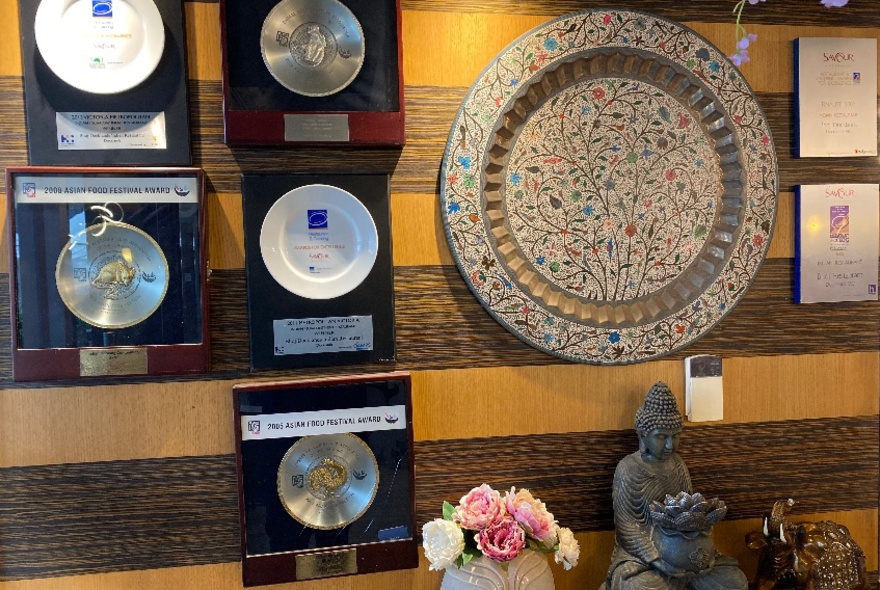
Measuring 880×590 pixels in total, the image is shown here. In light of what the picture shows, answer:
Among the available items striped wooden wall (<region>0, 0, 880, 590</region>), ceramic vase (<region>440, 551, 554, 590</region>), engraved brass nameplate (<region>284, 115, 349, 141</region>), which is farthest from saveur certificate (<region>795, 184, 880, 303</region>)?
engraved brass nameplate (<region>284, 115, 349, 141</region>)

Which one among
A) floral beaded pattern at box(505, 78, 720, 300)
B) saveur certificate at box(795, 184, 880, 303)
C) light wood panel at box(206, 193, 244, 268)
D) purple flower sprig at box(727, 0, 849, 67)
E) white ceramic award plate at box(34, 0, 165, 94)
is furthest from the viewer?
saveur certificate at box(795, 184, 880, 303)

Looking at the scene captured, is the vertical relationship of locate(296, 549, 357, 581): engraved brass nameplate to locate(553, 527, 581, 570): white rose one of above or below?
below

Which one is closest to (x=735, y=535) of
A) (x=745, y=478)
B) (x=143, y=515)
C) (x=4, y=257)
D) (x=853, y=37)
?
(x=745, y=478)

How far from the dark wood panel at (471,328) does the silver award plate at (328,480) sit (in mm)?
178

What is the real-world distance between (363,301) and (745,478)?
1155mm

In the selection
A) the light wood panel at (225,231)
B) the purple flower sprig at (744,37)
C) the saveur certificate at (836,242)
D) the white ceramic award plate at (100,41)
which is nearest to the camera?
the purple flower sprig at (744,37)

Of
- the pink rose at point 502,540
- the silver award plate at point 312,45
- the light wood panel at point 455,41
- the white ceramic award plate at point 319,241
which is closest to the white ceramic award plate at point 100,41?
the silver award plate at point 312,45

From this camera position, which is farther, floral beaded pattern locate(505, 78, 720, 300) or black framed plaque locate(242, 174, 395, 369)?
floral beaded pattern locate(505, 78, 720, 300)

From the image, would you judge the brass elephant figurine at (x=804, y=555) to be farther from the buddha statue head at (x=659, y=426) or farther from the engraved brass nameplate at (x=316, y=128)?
the engraved brass nameplate at (x=316, y=128)

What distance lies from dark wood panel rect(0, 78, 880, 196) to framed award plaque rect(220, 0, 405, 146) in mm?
46

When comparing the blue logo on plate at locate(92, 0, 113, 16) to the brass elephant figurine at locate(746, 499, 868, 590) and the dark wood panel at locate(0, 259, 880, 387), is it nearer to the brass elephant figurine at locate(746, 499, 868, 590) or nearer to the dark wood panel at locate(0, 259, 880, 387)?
the dark wood panel at locate(0, 259, 880, 387)

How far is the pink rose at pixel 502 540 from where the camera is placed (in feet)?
4.56

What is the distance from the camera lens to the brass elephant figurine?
1554 millimetres

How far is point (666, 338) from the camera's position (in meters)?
1.66
